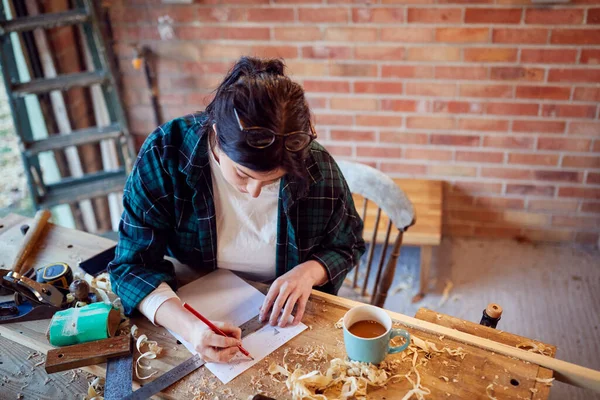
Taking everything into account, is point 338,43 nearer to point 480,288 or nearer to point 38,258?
point 480,288

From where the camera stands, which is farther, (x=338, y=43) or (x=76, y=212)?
(x=76, y=212)

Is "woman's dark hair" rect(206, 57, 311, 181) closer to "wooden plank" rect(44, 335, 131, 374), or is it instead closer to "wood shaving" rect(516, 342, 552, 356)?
"wooden plank" rect(44, 335, 131, 374)

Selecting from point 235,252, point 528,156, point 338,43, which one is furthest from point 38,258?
point 528,156

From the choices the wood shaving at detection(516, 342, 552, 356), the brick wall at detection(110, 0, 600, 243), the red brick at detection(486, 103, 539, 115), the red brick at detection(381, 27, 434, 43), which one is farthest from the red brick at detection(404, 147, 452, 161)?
the wood shaving at detection(516, 342, 552, 356)

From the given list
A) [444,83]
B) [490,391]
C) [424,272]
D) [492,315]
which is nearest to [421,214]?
[424,272]

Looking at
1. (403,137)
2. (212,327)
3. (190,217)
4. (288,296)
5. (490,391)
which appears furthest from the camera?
(403,137)

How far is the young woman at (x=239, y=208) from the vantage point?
41.9 inches

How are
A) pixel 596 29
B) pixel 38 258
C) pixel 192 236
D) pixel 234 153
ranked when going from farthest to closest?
pixel 596 29 < pixel 38 258 < pixel 192 236 < pixel 234 153

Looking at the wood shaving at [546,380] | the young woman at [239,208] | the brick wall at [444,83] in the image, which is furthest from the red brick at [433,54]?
the wood shaving at [546,380]

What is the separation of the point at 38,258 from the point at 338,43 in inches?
61.6

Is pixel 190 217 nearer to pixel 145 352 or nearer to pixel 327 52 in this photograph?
pixel 145 352

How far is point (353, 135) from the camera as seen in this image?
8.48 feet

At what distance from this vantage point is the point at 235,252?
1.38 meters

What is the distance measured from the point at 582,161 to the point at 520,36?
0.68 metres
